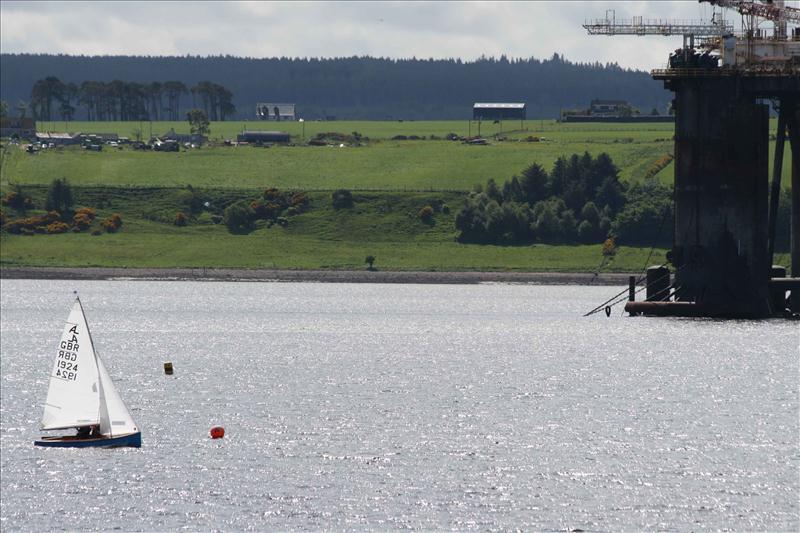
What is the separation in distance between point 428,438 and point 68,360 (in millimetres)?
21224

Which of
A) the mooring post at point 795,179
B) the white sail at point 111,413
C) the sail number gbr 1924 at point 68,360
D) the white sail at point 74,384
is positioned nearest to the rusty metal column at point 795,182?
the mooring post at point 795,179

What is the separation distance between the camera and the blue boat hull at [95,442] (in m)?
93.7

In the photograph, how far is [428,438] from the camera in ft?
323

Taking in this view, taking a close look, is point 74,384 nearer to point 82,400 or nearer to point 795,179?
point 82,400

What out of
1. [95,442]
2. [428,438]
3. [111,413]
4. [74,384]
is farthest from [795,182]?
[95,442]

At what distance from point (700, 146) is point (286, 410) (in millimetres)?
57944

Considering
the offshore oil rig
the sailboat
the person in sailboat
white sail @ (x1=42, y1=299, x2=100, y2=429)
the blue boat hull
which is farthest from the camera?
the offshore oil rig

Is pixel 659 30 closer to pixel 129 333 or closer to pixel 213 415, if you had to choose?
pixel 129 333

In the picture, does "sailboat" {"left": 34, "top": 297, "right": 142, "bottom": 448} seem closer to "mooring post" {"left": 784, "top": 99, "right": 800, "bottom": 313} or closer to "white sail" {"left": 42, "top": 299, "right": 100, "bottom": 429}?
"white sail" {"left": 42, "top": 299, "right": 100, "bottom": 429}

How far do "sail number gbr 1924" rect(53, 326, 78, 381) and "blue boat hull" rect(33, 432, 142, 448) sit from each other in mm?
3578

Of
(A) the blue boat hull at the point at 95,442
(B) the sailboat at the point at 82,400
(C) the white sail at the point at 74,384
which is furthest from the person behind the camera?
(C) the white sail at the point at 74,384

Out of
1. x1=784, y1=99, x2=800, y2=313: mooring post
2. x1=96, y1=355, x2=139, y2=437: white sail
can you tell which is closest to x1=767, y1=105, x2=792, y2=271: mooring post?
x1=784, y1=99, x2=800, y2=313: mooring post

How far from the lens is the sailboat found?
310 ft

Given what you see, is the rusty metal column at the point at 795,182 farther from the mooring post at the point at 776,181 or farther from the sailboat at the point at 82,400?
the sailboat at the point at 82,400
